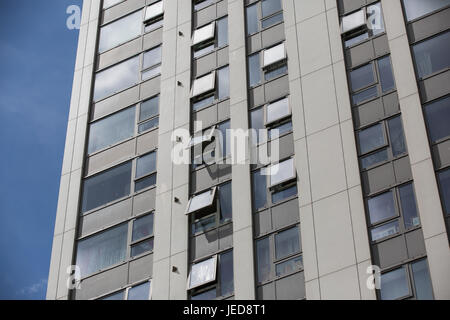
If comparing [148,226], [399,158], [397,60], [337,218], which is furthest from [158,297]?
[397,60]

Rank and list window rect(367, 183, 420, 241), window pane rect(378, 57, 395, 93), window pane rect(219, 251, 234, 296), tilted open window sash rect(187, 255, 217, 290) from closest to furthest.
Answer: window rect(367, 183, 420, 241), window pane rect(219, 251, 234, 296), tilted open window sash rect(187, 255, 217, 290), window pane rect(378, 57, 395, 93)

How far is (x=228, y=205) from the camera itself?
2933 centimetres

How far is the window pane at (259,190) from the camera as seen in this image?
28656 mm

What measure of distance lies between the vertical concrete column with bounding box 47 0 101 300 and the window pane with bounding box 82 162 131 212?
385 mm

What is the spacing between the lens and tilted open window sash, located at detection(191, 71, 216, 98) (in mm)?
33031

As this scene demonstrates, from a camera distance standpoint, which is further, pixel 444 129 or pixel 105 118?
pixel 105 118

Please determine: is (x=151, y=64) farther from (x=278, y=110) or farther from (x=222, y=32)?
(x=278, y=110)

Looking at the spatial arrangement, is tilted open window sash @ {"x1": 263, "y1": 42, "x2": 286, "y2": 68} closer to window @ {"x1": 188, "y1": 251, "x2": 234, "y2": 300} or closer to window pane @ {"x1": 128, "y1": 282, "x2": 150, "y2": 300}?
window @ {"x1": 188, "y1": 251, "x2": 234, "y2": 300}

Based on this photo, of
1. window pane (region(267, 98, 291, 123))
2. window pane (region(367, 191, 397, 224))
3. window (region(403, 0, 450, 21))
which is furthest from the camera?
window pane (region(267, 98, 291, 123))

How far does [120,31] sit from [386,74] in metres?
14.2

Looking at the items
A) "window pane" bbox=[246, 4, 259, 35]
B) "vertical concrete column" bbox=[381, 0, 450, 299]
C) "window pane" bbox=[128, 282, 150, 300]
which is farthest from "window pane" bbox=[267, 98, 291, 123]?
"window pane" bbox=[128, 282, 150, 300]
